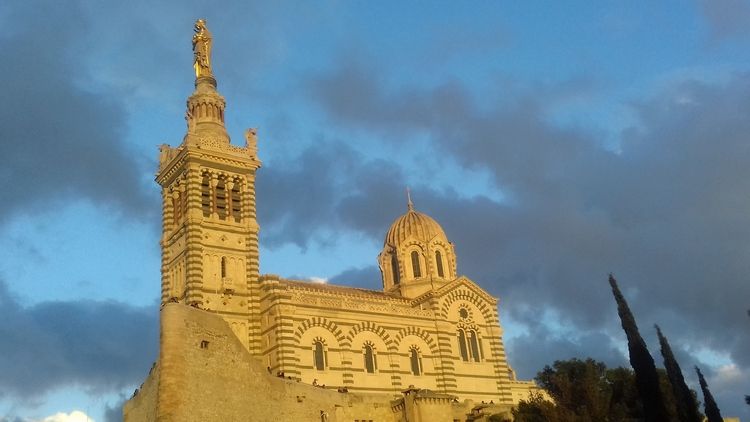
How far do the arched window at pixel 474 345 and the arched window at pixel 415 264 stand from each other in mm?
5633

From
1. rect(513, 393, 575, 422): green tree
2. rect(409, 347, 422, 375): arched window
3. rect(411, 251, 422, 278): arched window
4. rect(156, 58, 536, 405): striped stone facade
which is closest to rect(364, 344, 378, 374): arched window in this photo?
rect(156, 58, 536, 405): striped stone facade

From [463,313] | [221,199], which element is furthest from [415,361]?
[221,199]

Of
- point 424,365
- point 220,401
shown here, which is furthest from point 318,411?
point 424,365

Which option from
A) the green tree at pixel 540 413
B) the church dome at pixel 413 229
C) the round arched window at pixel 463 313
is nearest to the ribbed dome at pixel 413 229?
the church dome at pixel 413 229

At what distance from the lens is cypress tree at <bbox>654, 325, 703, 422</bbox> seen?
39.4 meters

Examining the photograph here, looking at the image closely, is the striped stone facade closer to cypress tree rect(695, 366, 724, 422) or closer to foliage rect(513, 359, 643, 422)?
foliage rect(513, 359, 643, 422)

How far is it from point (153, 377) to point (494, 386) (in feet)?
84.2

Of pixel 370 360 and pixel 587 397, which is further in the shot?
pixel 370 360

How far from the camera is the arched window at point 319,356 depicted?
152ft

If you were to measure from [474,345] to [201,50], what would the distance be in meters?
28.1

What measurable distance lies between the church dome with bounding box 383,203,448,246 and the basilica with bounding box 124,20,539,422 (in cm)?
11

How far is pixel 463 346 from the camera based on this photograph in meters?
53.0

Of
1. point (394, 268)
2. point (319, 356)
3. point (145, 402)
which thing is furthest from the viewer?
point (394, 268)

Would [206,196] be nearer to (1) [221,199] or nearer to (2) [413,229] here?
(1) [221,199]
